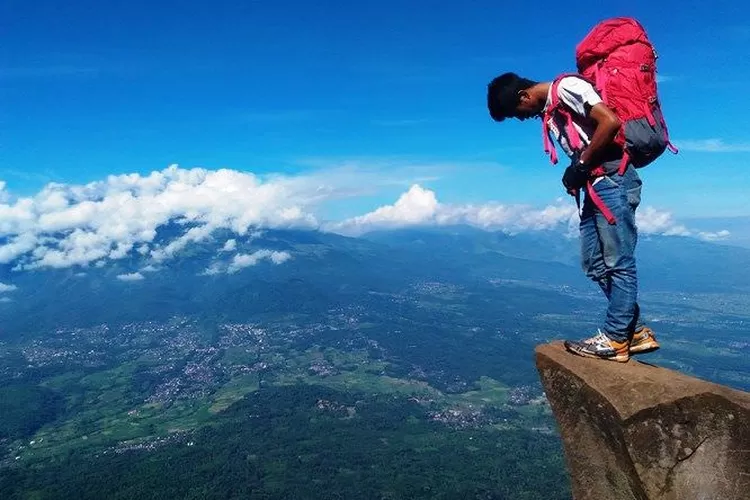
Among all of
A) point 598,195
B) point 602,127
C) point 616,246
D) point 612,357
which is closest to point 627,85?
point 602,127

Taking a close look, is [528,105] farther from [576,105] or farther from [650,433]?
[650,433]

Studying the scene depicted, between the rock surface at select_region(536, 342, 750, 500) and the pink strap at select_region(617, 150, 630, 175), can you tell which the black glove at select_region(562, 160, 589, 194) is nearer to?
the pink strap at select_region(617, 150, 630, 175)

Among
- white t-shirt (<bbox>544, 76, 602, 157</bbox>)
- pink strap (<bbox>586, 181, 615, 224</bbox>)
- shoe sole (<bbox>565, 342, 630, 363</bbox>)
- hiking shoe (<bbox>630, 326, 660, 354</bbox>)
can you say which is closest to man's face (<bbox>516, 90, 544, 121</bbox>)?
white t-shirt (<bbox>544, 76, 602, 157</bbox>)

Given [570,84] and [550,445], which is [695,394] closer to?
[570,84]

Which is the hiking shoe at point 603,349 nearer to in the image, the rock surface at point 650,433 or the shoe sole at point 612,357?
the shoe sole at point 612,357

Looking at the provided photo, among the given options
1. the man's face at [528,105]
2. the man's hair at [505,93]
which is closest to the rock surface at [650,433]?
the man's face at [528,105]

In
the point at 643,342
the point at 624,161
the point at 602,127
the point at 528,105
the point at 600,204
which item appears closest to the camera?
the point at 602,127
